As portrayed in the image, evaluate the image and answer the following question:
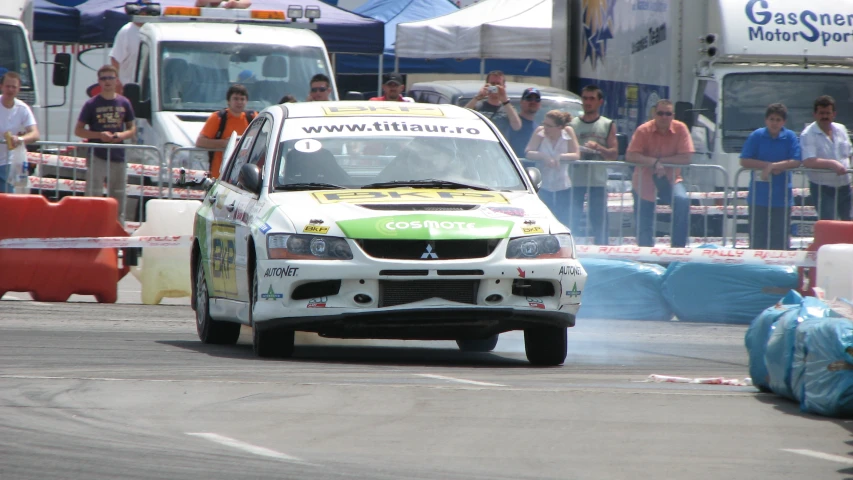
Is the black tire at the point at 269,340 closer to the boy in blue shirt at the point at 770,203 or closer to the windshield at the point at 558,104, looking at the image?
the boy in blue shirt at the point at 770,203

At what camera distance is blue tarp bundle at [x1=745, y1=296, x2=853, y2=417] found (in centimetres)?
725

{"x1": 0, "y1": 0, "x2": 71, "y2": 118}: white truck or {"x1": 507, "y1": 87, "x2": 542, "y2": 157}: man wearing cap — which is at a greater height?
{"x1": 0, "y1": 0, "x2": 71, "y2": 118}: white truck

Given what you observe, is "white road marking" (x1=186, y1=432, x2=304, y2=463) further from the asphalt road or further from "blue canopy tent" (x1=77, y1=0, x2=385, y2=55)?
"blue canopy tent" (x1=77, y1=0, x2=385, y2=55)

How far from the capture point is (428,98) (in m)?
21.8

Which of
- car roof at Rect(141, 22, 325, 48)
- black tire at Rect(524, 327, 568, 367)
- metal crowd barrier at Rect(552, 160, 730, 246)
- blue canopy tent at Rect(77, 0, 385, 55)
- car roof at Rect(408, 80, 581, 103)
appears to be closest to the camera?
black tire at Rect(524, 327, 568, 367)

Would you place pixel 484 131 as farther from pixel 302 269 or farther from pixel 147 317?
pixel 147 317

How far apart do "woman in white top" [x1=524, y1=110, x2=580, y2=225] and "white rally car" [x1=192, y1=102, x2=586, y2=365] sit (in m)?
4.68

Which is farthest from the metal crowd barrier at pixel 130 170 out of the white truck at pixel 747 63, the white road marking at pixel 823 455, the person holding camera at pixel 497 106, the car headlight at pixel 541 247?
the white road marking at pixel 823 455

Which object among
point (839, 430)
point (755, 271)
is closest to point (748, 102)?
point (755, 271)

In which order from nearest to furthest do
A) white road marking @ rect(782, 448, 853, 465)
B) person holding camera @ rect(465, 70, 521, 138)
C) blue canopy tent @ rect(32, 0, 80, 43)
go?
white road marking @ rect(782, 448, 853, 465), person holding camera @ rect(465, 70, 521, 138), blue canopy tent @ rect(32, 0, 80, 43)

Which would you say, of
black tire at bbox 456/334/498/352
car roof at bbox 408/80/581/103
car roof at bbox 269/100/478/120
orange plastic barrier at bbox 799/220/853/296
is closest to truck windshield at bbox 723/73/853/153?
orange plastic barrier at bbox 799/220/853/296

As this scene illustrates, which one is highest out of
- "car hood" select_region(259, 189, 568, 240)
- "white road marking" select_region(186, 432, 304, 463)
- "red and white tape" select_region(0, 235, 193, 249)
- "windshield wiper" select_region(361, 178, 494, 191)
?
"windshield wiper" select_region(361, 178, 494, 191)

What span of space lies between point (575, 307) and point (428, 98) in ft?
43.0

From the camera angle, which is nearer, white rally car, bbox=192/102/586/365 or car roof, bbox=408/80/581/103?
white rally car, bbox=192/102/586/365
